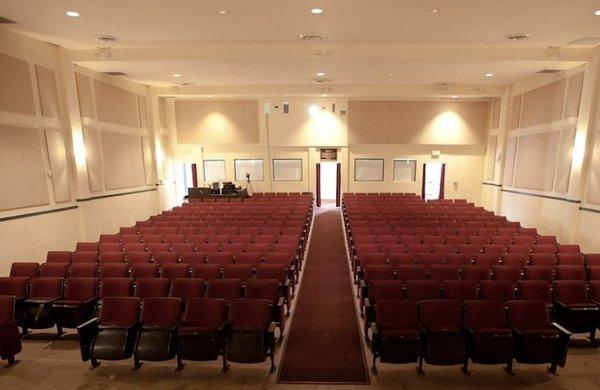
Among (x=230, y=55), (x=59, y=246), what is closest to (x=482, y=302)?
(x=230, y=55)

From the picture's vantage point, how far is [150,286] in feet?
14.3

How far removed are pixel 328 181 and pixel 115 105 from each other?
32.0 ft

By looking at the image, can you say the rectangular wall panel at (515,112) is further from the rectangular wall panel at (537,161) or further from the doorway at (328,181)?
the doorway at (328,181)

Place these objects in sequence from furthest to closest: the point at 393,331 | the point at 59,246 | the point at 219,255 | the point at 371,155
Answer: the point at 371,155, the point at 59,246, the point at 219,255, the point at 393,331

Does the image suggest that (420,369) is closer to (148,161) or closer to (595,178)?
(595,178)

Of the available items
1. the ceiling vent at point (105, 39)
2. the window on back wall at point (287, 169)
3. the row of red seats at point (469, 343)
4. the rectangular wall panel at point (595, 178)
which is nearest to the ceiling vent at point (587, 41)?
the rectangular wall panel at point (595, 178)

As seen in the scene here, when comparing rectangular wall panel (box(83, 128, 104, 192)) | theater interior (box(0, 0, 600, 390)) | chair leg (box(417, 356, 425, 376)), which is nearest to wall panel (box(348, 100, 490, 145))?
theater interior (box(0, 0, 600, 390))

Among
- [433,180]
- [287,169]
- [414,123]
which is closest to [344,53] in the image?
[287,169]

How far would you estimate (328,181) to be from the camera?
52.2ft

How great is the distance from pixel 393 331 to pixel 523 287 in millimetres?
2185

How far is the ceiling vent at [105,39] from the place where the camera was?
22.6 feet

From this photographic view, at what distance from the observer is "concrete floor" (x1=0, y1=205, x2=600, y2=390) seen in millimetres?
3312

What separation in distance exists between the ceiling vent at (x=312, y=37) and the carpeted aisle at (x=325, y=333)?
17.0 ft

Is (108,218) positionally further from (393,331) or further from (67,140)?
Result: (393,331)
